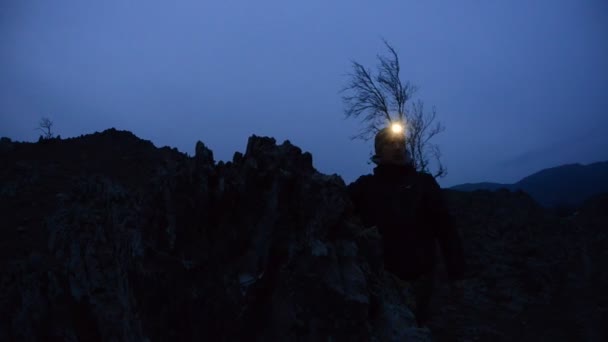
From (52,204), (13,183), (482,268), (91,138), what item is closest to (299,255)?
(482,268)

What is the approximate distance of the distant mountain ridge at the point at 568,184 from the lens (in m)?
40.8

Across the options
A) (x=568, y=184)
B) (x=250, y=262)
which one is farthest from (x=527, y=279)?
(x=568, y=184)

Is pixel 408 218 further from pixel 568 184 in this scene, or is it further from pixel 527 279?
pixel 568 184

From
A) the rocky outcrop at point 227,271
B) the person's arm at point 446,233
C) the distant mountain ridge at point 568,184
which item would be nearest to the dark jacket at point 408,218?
the person's arm at point 446,233

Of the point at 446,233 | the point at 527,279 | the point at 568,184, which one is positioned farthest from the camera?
the point at 568,184

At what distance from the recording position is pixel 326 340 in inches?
84.0

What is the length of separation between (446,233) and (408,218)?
429mm

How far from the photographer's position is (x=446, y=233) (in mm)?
2957

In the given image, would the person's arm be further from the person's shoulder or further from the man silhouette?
the person's shoulder

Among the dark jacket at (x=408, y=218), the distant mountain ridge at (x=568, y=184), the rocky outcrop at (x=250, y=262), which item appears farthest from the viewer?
the distant mountain ridge at (x=568, y=184)

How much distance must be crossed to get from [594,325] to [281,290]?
6.76 metres

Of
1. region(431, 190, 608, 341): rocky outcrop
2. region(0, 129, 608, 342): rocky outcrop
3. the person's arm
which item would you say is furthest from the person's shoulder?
region(431, 190, 608, 341): rocky outcrop

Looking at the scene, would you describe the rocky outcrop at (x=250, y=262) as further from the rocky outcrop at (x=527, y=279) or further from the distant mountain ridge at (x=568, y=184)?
the distant mountain ridge at (x=568, y=184)

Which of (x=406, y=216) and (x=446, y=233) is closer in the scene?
(x=406, y=216)
